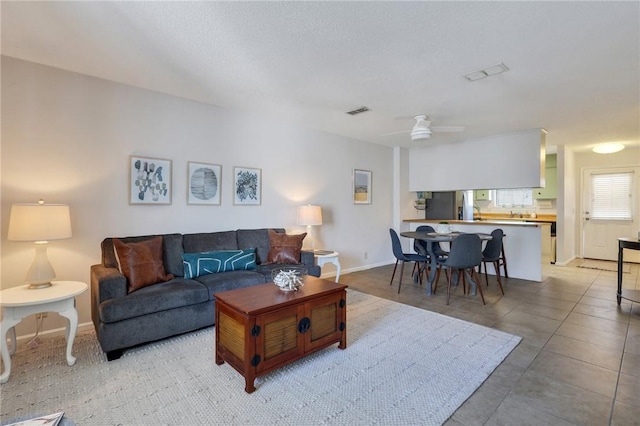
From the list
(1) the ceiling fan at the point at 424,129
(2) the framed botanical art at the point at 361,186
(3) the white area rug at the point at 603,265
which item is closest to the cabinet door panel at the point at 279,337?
(1) the ceiling fan at the point at 424,129

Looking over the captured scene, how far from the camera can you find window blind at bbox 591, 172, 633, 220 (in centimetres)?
653

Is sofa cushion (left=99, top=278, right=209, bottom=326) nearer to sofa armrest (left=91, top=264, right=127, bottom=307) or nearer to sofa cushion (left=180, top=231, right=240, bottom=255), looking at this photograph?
sofa armrest (left=91, top=264, right=127, bottom=307)

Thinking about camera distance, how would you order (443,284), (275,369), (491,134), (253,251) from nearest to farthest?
(275,369)
(253,251)
(443,284)
(491,134)

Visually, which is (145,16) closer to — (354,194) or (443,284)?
(354,194)

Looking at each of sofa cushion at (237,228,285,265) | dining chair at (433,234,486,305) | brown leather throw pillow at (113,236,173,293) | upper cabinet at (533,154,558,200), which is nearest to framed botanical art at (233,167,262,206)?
sofa cushion at (237,228,285,265)

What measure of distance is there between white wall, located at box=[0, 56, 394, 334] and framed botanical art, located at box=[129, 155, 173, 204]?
0.23ft

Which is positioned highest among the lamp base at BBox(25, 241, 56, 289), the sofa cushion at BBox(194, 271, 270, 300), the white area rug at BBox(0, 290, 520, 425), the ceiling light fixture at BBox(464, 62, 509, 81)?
the ceiling light fixture at BBox(464, 62, 509, 81)

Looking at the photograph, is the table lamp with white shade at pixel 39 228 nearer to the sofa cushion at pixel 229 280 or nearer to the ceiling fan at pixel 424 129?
the sofa cushion at pixel 229 280

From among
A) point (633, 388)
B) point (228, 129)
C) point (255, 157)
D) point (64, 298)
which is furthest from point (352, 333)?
point (228, 129)

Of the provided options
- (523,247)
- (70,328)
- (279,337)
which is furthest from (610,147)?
(70,328)

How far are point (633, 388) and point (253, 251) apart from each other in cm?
346

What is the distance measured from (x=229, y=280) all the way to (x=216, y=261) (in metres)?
0.40

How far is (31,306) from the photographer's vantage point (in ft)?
7.14

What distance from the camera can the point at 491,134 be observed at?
5273mm
